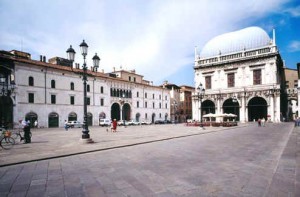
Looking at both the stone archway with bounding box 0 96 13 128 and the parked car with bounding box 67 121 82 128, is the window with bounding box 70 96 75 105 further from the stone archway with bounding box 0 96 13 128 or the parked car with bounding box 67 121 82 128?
the stone archway with bounding box 0 96 13 128

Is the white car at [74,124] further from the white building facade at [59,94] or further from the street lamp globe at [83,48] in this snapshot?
the street lamp globe at [83,48]

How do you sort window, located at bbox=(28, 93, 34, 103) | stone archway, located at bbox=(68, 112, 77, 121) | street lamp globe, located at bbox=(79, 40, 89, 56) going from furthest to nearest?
stone archway, located at bbox=(68, 112, 77, 121)
window, located at bbox=(28, 93, 34, 103)
street lamp globe, located at bbox=(79, 40, 89, 56)

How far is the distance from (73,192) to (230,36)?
188ft

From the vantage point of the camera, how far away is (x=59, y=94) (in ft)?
125

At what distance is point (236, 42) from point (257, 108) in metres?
16.4

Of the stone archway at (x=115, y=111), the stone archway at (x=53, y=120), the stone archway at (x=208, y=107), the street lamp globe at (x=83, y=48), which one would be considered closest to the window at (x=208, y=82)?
the stone archway at (x=208, y=107)

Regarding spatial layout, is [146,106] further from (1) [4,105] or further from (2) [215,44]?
(1) [4,105]

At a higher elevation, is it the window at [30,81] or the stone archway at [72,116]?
the window at [30,81]

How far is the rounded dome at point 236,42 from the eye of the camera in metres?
49.0

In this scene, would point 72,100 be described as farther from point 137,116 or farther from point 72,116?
point 137,116

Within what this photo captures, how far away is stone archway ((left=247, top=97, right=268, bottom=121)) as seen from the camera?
46.2 m

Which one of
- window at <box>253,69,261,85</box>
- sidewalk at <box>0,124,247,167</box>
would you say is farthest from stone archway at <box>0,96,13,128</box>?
window at <box>253,69,261,85</box>

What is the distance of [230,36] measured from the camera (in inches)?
2146

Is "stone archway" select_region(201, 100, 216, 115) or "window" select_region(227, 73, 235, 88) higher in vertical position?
"window" select_region(227, 73, 235, 88)
